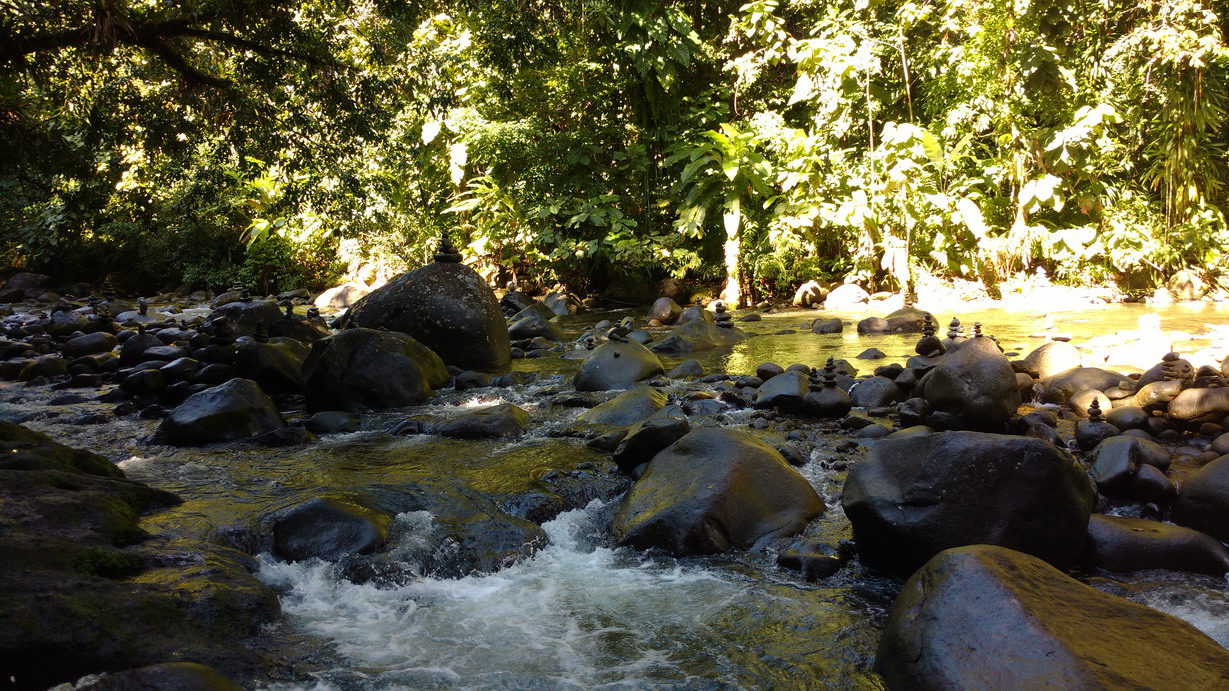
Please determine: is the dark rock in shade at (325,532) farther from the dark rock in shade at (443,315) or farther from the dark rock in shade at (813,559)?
the dark rock in shade at (443,315)

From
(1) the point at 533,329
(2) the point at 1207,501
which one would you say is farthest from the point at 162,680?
(1) the point at 533,329

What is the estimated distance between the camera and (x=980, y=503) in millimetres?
3549

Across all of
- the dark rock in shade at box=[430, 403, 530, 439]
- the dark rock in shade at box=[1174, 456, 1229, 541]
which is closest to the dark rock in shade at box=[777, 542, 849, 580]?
the dark rock in shade at box=[1174, 456, 1229, 541]

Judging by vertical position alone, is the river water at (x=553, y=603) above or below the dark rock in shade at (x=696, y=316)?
below

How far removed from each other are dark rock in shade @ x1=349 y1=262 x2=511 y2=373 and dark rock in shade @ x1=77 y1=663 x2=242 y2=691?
6.47 meters

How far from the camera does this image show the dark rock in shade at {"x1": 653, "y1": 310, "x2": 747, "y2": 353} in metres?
9.91

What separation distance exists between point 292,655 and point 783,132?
545 inches

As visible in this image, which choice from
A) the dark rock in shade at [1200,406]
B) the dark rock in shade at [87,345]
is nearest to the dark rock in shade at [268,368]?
the dark rock in shade at [87,345]

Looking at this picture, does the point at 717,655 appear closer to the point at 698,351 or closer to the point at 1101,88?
the point at 698,351

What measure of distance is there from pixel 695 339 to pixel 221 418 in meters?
5.81

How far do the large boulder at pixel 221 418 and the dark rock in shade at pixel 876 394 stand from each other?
4.78 metres

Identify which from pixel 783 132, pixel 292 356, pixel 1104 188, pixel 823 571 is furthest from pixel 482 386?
pixel 1104 188

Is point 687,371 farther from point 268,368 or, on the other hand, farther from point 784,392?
point 268,368

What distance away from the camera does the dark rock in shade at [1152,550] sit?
358cm
